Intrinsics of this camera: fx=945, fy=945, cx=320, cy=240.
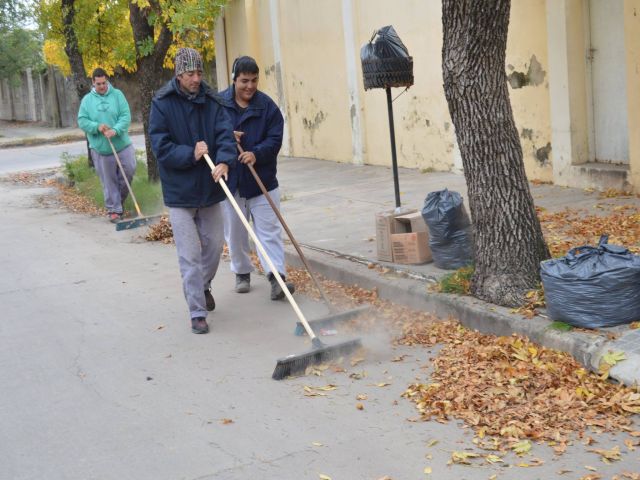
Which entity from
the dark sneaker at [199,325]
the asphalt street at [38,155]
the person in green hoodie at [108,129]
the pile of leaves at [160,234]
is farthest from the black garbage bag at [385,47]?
the asphalt street at [38,155]

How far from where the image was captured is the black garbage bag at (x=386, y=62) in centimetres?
890

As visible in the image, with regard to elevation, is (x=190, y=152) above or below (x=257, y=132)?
below

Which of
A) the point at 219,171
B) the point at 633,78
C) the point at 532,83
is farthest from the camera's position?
the point at 532,83

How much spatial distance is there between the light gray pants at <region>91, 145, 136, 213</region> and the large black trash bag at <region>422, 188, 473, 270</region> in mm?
6570

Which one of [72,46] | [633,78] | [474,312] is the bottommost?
[474,312]

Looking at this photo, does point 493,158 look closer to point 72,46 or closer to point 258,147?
point 258,147

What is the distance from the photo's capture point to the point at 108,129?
12.9m

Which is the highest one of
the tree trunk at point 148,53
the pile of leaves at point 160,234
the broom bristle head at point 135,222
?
the tree trunk at point 148,53

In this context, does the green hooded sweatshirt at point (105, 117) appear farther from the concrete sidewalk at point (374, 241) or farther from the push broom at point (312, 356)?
the push broom at point (312, 356)

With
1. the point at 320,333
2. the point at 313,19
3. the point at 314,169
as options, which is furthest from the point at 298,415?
the point at 313,19

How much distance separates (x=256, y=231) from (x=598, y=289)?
334 cm

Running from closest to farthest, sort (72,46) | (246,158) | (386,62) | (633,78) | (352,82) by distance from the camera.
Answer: (246,158)
(386,62)
(633,78)
(352,82)
(72,46)

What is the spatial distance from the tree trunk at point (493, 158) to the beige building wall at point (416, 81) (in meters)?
4.16

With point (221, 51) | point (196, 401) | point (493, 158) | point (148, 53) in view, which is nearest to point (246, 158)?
point (493, 158)
